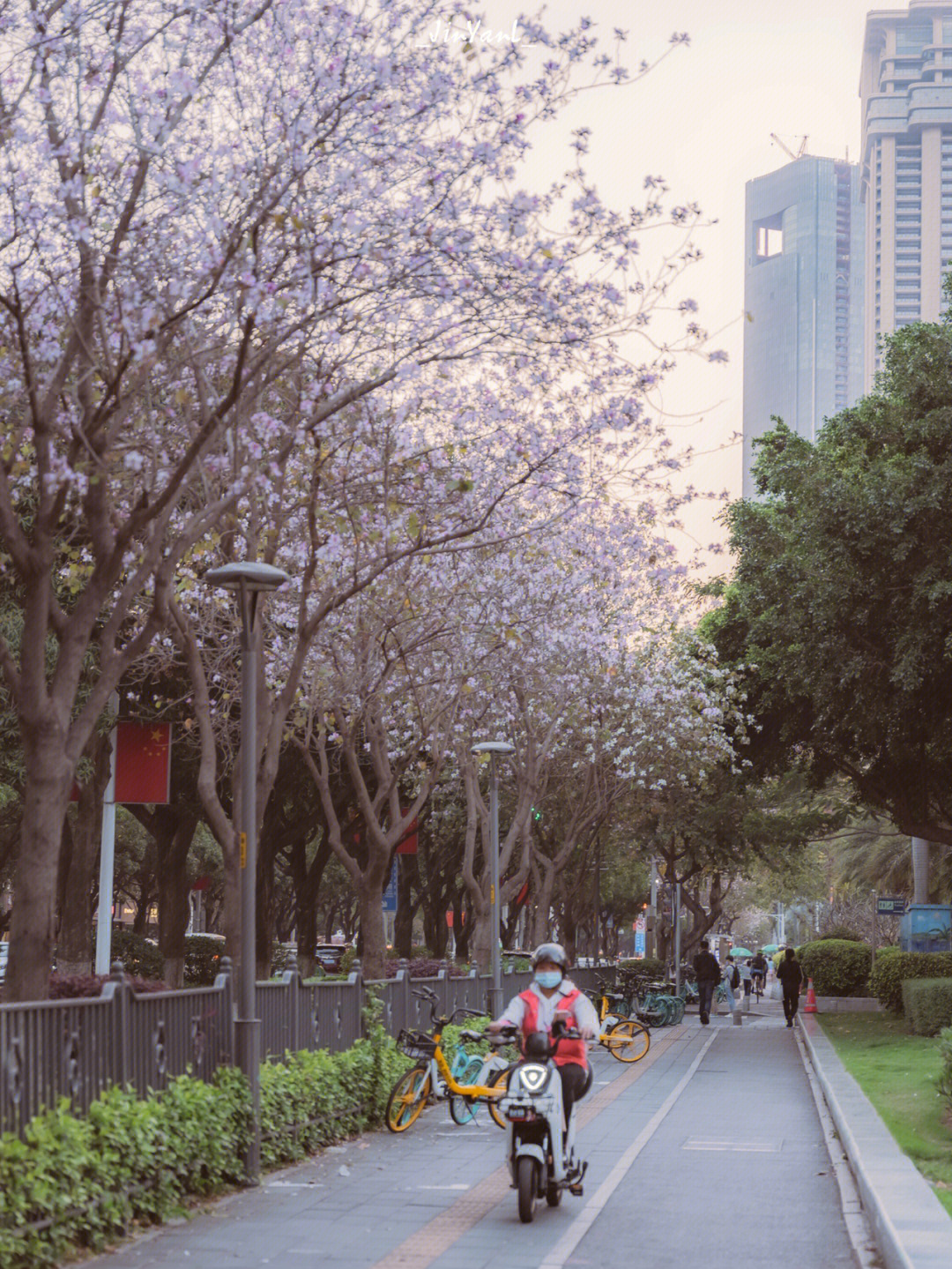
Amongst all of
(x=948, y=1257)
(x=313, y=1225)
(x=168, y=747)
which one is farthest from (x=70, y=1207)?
(x=168, y=747)

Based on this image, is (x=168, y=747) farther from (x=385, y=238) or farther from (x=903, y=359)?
(x=385, y=238)

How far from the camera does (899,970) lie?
31.4m

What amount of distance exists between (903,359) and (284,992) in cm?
1657

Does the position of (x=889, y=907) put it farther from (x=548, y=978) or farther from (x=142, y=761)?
(x=548, y=978)

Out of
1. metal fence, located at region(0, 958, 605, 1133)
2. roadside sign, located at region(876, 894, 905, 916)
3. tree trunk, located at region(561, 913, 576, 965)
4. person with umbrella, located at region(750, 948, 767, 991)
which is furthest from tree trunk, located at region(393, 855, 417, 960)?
metal fence, located at region(0, 958, 605, 1133)

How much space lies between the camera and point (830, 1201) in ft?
35.8

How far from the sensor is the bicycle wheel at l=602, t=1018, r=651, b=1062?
81.1ft

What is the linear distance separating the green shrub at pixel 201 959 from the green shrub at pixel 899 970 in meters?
15.5

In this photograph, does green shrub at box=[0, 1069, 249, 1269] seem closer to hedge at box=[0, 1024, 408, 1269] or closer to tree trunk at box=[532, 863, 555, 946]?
hedge at box=[0, 1024, 408, 1269]

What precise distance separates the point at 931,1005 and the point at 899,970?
4.93 meters

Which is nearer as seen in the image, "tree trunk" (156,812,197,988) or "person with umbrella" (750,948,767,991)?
"tree trunk" (156,812,197,988)

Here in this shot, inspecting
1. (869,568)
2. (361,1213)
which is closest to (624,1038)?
(869,568)

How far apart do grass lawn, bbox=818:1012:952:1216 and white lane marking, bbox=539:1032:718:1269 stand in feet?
6.85

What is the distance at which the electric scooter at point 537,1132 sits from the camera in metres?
9.85
